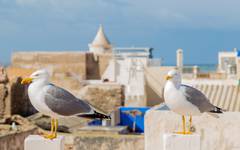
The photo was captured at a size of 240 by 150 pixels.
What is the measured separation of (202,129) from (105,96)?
37.0 ft

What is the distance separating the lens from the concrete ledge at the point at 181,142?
4406 mm

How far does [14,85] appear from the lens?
14.4 metres

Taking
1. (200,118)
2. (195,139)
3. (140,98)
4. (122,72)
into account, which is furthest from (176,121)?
(122,72)

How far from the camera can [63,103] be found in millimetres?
4215

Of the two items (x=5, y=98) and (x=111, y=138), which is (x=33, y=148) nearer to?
(x=111, y=138)

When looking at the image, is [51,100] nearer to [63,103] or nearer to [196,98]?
[63,103]

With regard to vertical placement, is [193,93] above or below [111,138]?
above

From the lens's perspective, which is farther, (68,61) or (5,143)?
(68,61)

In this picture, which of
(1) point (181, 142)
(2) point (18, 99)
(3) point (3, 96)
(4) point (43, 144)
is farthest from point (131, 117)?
(4) point (43, 144)

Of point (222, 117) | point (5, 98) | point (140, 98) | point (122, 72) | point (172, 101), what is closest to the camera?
point (172, 101)

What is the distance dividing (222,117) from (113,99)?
1145cm

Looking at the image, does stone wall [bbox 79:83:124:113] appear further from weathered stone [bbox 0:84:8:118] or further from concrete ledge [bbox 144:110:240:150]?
concrete ledge [bbox 144:110:240:150]

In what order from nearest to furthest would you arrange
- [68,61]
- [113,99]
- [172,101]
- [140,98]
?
[172,101], [113,99], [140,98], [68,61]

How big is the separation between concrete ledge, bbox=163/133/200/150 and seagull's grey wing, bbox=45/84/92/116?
0.72 meters
